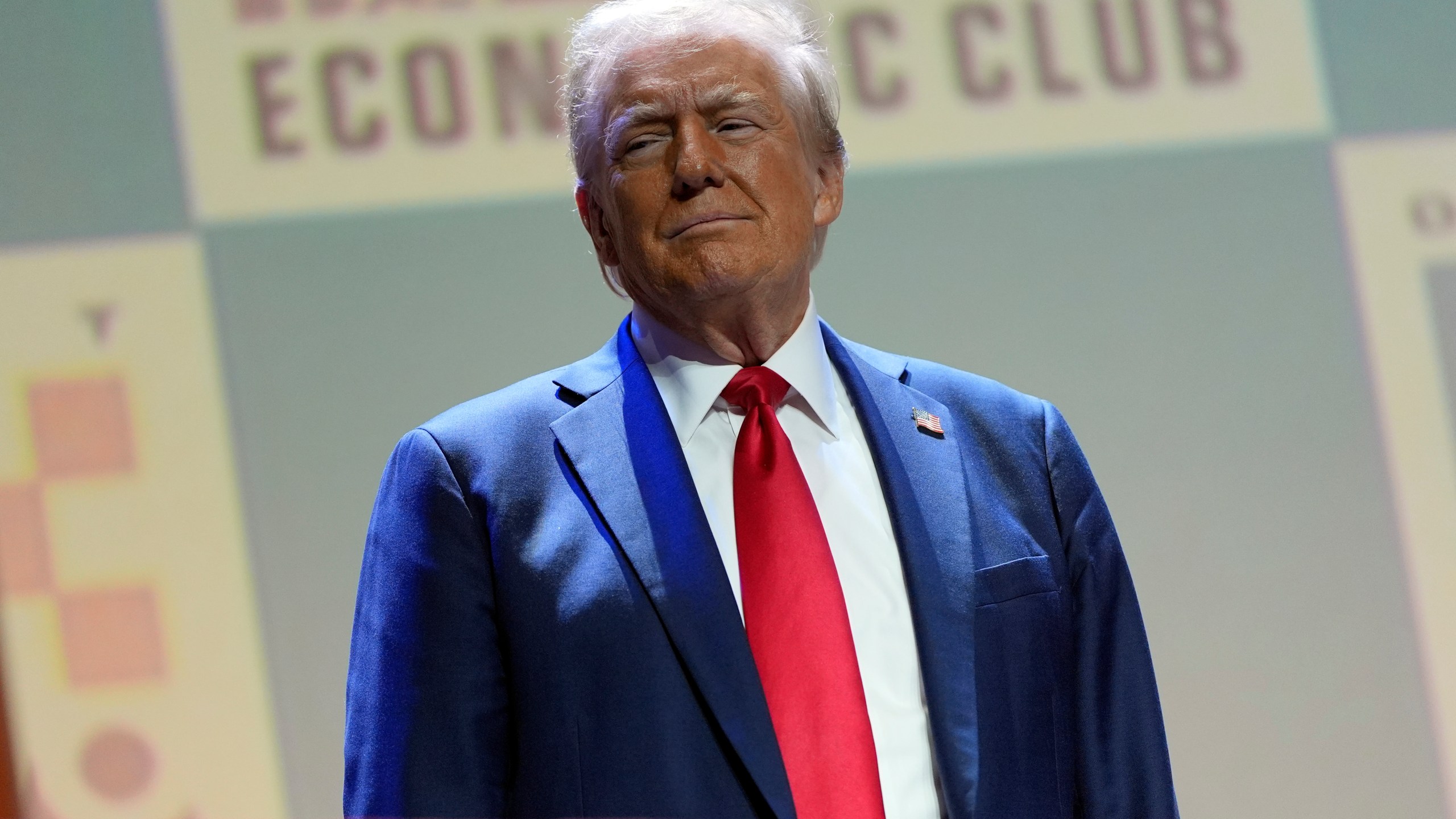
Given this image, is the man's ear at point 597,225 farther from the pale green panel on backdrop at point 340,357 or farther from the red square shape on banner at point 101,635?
the red square shape on banner at point 101,635

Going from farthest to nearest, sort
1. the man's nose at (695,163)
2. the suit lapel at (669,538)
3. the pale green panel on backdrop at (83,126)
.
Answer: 1. the pale green panel on backdrop at (83,126)
2. the man's nose at (695,163)
3. the suit lapel at (669,538)

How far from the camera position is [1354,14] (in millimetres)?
2662

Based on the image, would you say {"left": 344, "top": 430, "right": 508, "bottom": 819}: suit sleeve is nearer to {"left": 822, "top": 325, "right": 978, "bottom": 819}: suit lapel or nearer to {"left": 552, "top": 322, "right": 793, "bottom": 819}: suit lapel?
{"left": 552, "top": 322, "right": 793, "bottom": 819}: suit lapel

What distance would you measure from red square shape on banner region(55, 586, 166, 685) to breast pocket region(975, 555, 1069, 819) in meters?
1.34

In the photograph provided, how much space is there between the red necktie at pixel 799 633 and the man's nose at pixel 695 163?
22cm

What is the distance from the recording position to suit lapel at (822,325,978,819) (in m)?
1.38

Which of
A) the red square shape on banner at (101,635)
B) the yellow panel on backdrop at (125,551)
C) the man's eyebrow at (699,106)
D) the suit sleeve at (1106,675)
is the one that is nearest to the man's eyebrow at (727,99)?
the man's eyebrow at (699,106)

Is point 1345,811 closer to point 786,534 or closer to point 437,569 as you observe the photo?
point 786,534

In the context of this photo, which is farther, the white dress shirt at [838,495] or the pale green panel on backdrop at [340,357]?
the pale green panel on backdrop at [340,357]

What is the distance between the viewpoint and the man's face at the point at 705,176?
1483 mm

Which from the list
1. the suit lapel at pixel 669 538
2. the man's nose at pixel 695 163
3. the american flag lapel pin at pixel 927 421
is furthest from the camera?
the american flag lapel pin at pixel 927 421

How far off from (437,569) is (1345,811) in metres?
1.81

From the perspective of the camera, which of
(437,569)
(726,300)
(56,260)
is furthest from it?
(56,260)

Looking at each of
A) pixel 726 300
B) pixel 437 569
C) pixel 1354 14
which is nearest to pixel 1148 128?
pixel 1354 14
